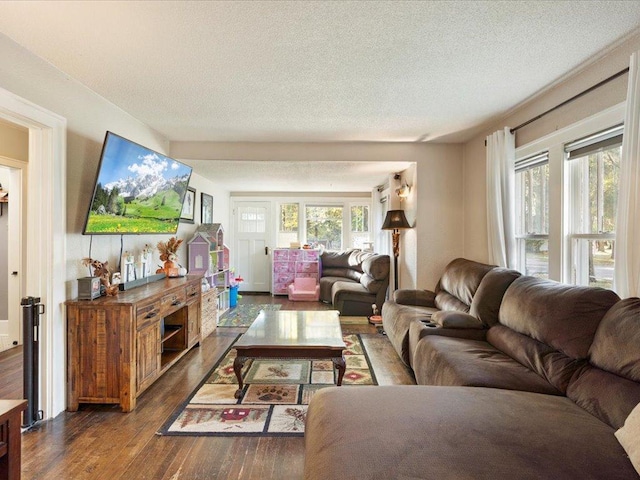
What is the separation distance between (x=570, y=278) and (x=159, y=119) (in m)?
3.89

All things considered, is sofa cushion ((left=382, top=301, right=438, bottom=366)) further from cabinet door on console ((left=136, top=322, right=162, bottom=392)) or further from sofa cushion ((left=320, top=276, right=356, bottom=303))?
sofa cushion ((left=320, top=276, right=356, bottom=303))

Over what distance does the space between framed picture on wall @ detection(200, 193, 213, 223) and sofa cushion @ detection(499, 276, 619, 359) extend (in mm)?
4579

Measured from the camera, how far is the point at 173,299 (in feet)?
10.3

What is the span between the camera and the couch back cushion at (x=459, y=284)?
10.5ft

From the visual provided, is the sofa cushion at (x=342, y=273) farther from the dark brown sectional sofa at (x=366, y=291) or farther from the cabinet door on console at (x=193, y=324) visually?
the cabinet door on console at (x=193, y=324)

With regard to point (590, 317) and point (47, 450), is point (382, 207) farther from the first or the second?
point (47, 450)

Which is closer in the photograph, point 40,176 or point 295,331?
point 40,176

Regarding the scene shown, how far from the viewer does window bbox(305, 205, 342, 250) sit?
7.45m

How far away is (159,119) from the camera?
3.36 meters

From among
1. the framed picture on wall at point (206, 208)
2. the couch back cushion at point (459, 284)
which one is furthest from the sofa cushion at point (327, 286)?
the couch back cushion at point (459, 284)

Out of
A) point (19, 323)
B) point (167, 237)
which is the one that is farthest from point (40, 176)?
point (19, 323)

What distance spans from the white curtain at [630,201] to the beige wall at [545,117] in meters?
0.26

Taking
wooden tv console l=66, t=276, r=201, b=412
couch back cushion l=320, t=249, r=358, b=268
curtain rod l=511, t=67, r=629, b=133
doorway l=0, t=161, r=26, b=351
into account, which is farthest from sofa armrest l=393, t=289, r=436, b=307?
doorway l=0, t=161, r=26, b=351

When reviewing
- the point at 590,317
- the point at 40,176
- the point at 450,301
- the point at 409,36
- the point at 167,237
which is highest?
the point at 409,36
